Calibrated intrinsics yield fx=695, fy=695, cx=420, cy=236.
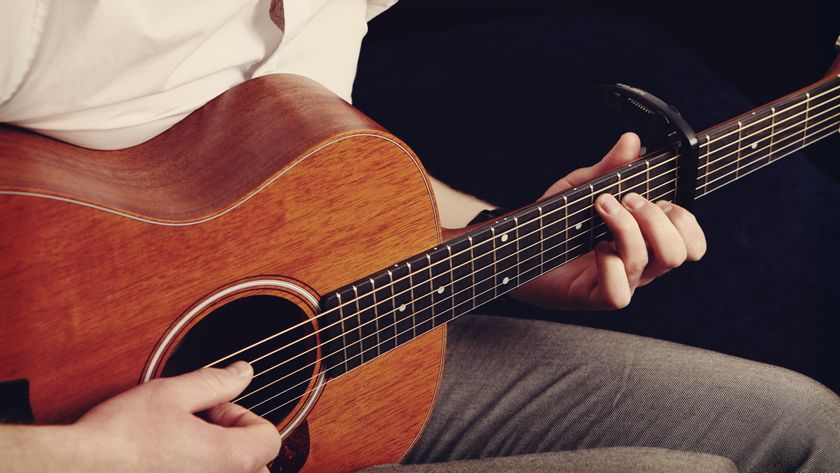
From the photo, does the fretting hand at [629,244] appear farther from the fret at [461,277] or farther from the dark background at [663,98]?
the dark background at [663,98]

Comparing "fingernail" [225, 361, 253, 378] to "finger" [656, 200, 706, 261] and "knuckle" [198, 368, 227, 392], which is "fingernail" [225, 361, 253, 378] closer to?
"knuckle" [198, 368, 227, 392]

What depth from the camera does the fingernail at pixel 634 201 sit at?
85 cm

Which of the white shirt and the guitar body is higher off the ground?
the white shirt

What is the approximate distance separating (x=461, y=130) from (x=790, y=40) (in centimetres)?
82

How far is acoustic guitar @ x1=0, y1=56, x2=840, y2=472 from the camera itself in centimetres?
59

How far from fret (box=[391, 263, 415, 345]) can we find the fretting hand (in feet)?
0.87

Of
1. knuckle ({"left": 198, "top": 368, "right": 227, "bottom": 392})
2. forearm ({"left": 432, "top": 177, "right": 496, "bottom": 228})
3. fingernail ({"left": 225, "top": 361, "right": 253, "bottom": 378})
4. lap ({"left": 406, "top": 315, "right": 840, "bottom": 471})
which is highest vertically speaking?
knuckle ({"left": 198, "top": 368, "right": 227, "bottom": 392})

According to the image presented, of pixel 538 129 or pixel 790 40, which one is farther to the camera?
pixel 790 40

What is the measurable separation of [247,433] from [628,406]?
51 cm

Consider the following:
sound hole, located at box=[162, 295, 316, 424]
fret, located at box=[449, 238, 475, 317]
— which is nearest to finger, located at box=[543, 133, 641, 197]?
fret, located at box=[449, 238, 475, 317]

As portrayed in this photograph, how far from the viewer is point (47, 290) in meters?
0.58

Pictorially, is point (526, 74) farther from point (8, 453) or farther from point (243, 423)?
point (8, 453)

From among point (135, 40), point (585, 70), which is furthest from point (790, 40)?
point (135, 40)

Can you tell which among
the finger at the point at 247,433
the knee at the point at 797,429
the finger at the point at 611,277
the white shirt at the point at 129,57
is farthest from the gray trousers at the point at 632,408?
the white shirt at the point at 129,57
